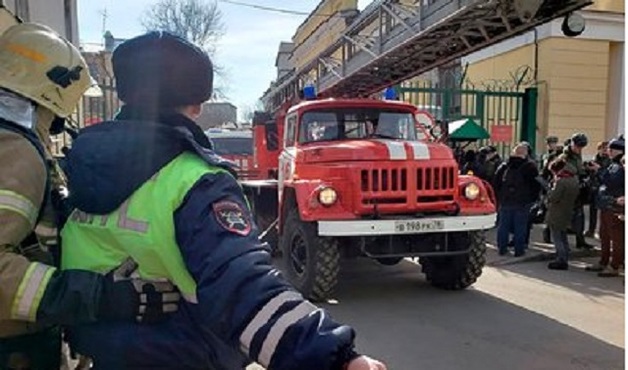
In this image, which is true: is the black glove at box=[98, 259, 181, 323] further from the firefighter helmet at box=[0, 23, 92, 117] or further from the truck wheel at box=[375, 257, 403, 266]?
the truck wheel at box=[375, 257, 403, 266]

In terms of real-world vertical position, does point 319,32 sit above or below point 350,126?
above

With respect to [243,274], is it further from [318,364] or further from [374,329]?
[374,329]

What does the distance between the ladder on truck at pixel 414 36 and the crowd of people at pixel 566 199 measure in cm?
190

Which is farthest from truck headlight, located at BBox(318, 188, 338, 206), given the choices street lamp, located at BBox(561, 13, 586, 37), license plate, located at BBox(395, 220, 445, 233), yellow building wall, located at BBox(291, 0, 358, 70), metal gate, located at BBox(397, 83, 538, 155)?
yellow building wall, located at BBox(291, 0, 358, 70)

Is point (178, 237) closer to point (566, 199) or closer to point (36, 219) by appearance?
point (36, 219)

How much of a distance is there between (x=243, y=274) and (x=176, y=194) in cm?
25

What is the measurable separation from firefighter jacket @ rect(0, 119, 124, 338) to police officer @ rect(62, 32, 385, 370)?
0.07 metres

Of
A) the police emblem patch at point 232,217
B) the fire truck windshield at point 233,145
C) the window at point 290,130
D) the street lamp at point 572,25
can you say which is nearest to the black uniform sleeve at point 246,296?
the police emblem patch at point 232,217

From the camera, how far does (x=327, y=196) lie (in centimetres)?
596

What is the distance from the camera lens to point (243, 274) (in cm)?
126

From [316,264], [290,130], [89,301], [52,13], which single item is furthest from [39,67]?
[290,130]

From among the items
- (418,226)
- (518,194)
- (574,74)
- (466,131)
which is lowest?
(418,226)

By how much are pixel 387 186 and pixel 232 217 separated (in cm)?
488

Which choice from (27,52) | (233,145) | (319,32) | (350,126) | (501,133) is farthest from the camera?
(319,32)
